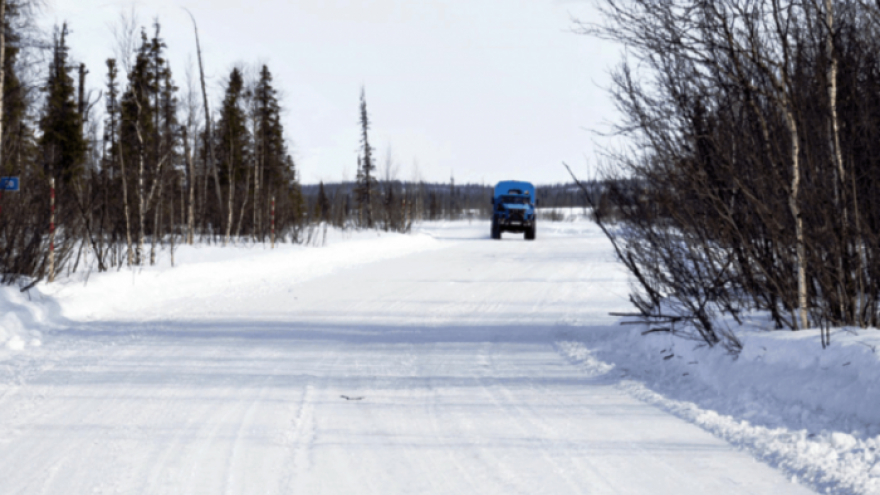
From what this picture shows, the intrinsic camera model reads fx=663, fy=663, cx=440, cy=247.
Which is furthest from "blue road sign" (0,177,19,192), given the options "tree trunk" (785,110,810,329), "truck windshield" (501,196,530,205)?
"truck windshield" (501,196,530,205)

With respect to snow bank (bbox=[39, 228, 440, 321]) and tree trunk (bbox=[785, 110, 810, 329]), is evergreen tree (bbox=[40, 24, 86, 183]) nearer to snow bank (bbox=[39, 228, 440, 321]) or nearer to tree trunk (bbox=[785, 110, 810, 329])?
snow bank (bbox=[39, 228, 440, 321])

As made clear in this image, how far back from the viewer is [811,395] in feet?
15.3

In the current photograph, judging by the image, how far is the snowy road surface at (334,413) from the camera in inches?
147

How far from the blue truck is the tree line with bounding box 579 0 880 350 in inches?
1156

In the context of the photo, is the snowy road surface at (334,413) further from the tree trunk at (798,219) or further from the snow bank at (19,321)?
the tree trunk at (798,219)

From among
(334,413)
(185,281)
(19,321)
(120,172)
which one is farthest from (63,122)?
(334,413)

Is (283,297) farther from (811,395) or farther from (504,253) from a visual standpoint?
(504,253)

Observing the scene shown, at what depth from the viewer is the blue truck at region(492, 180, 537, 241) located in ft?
120

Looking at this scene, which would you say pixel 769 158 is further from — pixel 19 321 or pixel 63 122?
pixel 63 122

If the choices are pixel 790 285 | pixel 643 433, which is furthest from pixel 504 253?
pixel 643 433

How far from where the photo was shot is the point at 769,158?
5977mm

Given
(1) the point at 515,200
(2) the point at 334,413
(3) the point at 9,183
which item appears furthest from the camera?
(1) the point at 515,200

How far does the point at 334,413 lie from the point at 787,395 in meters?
3.36

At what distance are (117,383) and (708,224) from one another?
19.0 ft
